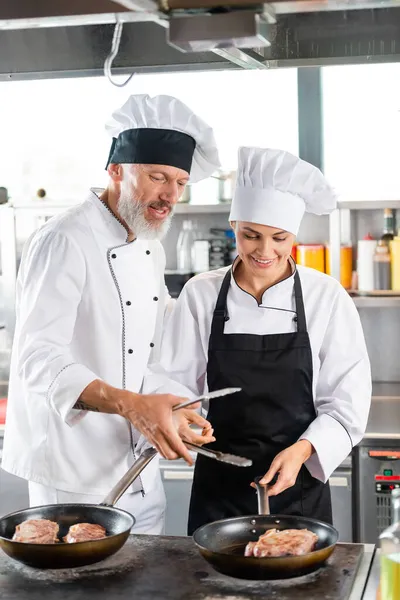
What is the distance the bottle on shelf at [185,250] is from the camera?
4531 mm

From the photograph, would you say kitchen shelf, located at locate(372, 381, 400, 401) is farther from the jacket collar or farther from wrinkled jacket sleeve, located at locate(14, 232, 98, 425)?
wrinkled jacket sleeve, located at locate(14, 232, 98, 425)

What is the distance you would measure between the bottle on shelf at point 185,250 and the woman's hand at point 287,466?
2.32 metres

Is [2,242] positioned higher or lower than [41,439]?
higher

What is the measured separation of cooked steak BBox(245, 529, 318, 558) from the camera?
180 cm

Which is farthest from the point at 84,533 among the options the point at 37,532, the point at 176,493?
the point at 176,493

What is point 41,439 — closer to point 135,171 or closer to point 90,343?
point 90,343

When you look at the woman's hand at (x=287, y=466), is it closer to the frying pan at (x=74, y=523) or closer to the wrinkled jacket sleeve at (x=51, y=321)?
the frying pan at (x=74, y=523)

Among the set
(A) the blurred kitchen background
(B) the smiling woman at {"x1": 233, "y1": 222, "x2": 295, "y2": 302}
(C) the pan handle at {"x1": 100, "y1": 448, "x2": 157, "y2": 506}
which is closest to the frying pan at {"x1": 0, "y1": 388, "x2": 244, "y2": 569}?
(C) the pan handle at {"x1": 100, "y1": 448, "x2": 157, "y2": 506}

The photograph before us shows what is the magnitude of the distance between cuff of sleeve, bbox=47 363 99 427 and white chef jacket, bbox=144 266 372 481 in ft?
1.18

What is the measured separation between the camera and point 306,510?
7.98ft

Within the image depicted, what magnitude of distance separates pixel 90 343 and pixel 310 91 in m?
2.57

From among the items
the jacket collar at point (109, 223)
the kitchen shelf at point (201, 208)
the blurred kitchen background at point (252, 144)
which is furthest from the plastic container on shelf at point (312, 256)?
the jacket collar at point (109, 223)

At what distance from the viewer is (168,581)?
1.79m

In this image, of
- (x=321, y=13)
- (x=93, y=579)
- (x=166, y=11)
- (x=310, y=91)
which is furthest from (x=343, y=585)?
(x=310, y=91)
